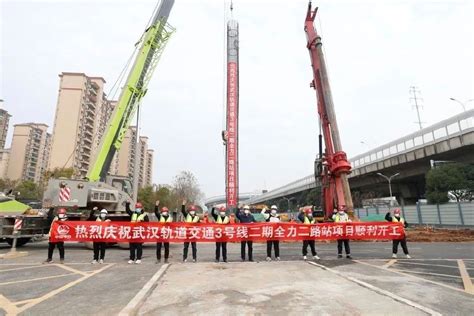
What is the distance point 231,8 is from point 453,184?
34618mm

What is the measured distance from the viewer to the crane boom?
14.6 metres

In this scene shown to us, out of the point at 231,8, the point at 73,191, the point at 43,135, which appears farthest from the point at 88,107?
the point at 73,191

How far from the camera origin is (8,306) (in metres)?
5.31

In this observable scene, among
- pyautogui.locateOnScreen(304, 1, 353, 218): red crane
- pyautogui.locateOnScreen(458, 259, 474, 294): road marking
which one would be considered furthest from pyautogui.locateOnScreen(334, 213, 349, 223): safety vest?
pyautogui.locateOnScreen(304, 1, 353, 218): red crane

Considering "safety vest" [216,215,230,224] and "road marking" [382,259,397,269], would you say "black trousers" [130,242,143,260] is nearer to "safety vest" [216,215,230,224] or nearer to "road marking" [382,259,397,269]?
"safety vest" [216,215,230,224]

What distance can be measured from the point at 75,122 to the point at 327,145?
61833mm

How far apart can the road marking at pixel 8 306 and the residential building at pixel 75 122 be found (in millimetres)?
60701

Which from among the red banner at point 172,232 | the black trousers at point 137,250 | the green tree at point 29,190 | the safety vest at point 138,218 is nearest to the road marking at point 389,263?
the red banner at point 172,232

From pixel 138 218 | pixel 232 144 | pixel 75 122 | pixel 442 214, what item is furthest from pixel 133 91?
pixel 75 122

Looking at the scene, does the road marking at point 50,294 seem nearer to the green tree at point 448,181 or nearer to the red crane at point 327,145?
the red crane at point 327,145

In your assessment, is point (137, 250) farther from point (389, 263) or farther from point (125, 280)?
point (389, 263)

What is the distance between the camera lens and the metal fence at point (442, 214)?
24969 mm

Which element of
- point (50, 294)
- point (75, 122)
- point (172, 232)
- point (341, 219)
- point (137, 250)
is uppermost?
point (75, 122)

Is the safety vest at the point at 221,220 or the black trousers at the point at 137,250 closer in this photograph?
the black trousers at the point at 137,250
